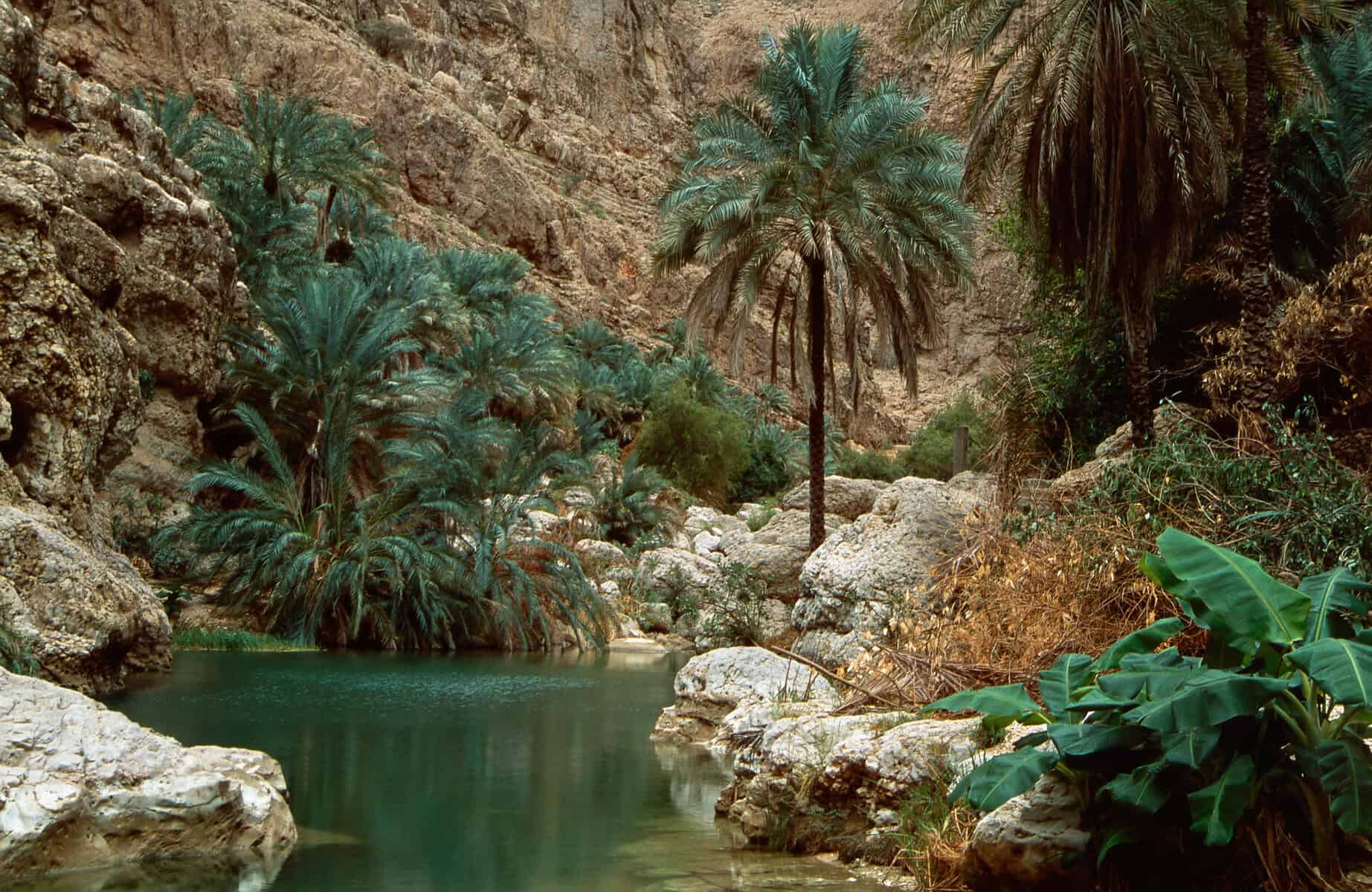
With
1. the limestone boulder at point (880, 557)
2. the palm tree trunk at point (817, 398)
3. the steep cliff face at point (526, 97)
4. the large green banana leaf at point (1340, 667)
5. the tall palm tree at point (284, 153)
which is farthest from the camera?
the steep cliff face at point (526, 97)

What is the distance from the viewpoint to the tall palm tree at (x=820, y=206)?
18.8m

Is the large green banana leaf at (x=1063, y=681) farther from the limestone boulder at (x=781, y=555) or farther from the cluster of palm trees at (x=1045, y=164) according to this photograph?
the limestone boulder at (x=781, y=555)

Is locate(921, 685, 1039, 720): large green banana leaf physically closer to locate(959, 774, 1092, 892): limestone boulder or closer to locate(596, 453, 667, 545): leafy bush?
locate(959, 774, 1092, 892): limestone boulder

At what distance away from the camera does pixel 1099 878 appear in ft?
15.5

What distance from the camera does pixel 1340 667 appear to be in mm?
3990

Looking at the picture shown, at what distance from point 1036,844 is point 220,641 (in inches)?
738

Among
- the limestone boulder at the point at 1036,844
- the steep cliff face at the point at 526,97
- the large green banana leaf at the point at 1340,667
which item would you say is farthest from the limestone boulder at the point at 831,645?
the steep cliff face at the point at 526,97

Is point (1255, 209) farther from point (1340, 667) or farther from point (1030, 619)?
point (1340, 667)

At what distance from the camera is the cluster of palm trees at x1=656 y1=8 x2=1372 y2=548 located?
12.2 m

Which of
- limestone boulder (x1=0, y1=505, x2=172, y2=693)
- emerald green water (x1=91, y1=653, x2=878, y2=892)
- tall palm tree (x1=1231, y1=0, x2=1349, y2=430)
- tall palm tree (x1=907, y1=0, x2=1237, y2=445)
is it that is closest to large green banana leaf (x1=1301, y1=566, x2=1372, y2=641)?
emerald green water (x1=91, y1=653, x2=878, y2=892)

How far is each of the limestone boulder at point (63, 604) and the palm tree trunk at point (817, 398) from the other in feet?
33.1

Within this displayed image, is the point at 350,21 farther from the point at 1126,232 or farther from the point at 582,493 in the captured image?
the point at 1126,232

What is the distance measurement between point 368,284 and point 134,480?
29.0 feet

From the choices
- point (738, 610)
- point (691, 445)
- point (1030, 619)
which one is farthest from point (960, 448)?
point (691, 445)
